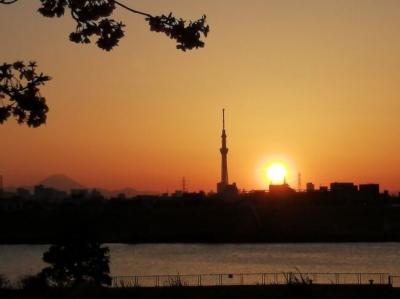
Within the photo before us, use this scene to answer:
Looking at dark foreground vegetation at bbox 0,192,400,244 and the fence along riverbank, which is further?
dark foreground vegetation at bbox 0,192,400,244

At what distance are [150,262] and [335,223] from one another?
201 feet

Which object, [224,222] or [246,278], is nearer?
[246,278]

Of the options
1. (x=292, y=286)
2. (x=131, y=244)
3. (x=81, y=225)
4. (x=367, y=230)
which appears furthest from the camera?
(x=367, y=230)

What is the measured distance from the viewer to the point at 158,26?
7.21 m

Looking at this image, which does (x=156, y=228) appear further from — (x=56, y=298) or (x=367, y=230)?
(x=56, y=298)

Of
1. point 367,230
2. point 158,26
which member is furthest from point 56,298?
point 367,230

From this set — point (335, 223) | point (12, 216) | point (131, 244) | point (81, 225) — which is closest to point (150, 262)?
point (81, 225)

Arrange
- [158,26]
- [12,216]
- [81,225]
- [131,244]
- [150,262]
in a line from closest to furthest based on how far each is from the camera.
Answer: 1. [158,26]
2. [81,225]
3. [150,262]
4. [131,244]
5. [12,216]

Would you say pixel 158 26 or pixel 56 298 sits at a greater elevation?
pixel 158 26

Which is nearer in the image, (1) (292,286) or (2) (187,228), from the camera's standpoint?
(1) (292,286)

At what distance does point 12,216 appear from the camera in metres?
131

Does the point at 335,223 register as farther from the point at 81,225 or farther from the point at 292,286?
the point at 292,286

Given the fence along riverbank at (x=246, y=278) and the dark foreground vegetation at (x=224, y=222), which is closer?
the fence along riverbank at (x=246, y=278)

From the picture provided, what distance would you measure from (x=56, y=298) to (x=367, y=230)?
10998 cm
